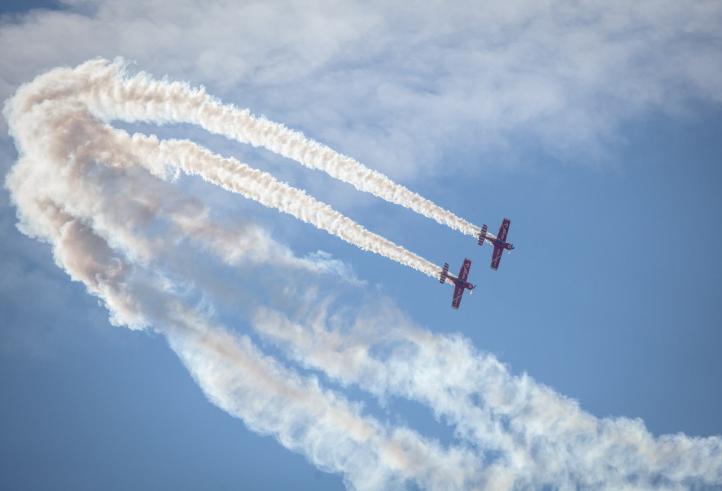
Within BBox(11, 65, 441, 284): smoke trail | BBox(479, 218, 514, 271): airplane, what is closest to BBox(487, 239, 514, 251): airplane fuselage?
BBox(479, 218, 514, 271): airplane

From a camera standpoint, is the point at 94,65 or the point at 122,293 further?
the point at 122,293

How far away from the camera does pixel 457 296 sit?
256 ft

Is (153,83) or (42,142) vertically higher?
(153,83)

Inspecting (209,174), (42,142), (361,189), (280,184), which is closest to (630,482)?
(361,189)

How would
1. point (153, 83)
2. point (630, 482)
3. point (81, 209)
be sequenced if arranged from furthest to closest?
point (630, 482) < point (81, 209) < point (153, 83)

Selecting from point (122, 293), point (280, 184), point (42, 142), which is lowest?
point (122, 293)

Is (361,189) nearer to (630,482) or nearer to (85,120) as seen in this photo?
(85,120)

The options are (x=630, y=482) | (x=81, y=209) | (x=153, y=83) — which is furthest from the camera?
(x=630, y=482)

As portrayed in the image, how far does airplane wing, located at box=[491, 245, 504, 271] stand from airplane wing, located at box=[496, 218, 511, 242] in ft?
3.06

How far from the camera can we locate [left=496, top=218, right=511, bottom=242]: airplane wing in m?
80.5

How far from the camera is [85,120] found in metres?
62.3

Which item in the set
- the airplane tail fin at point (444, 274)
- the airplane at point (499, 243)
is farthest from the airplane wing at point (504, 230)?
the airplane tail fin at point (444, 274)

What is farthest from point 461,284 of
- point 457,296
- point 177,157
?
point 177,157

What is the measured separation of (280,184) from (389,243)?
11096mm
